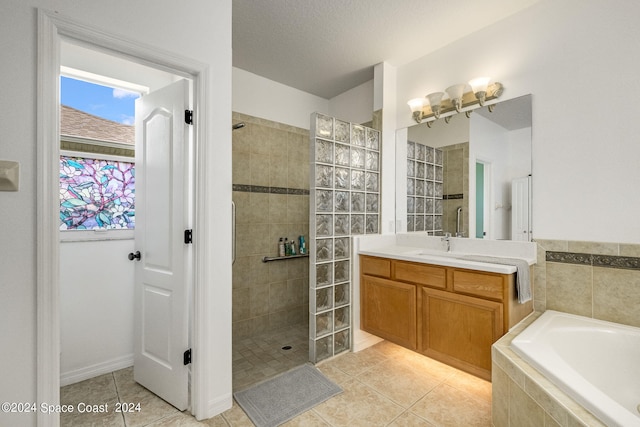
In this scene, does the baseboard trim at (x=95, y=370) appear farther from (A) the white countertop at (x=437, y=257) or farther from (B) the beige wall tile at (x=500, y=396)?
(B) the beige wall tile at (x=500, y=396)

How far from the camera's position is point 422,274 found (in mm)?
2232

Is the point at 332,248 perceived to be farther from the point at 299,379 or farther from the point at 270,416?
the point at 270,416

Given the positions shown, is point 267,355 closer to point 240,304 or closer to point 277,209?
point 240,304

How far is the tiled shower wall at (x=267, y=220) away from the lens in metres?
2.95

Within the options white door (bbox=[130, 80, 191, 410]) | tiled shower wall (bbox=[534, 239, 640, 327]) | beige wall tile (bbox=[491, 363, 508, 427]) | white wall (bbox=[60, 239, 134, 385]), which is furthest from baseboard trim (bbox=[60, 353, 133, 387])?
tiled shower wall (bbox=[534, 239, 640, 327])

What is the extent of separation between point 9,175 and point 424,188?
110 inches

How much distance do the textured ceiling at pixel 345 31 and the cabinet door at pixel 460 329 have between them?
6.75 feet

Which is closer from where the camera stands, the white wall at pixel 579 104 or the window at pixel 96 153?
the white wall at pixel 579 104

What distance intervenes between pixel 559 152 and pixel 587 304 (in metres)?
1.01

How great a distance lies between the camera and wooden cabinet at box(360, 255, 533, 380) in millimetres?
1848

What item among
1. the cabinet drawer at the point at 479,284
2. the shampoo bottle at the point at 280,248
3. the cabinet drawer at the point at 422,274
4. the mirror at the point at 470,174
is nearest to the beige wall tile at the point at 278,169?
the shampoo bottle at the point at 280,248

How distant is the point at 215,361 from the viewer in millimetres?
1789

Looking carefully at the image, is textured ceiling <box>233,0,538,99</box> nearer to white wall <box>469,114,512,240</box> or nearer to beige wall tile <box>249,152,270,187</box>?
white wall <box>469,114,512,240</box>

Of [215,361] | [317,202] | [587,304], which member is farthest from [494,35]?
[215,361]
